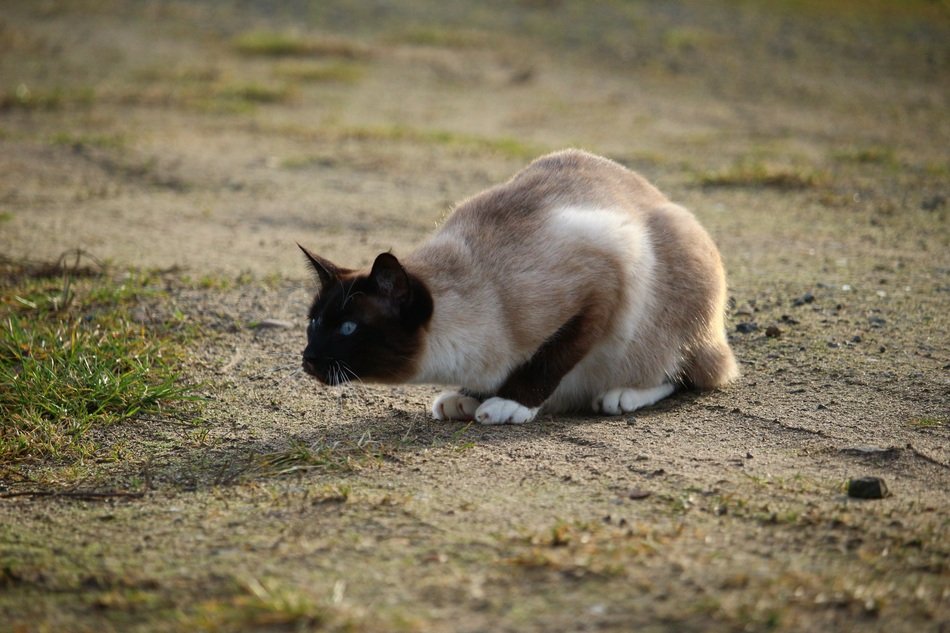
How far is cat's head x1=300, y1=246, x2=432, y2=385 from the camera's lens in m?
3.82

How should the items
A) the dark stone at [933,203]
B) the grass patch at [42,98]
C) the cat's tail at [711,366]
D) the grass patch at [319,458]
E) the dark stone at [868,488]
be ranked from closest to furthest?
the dark stone at [868,488], the grass patch at [319,458], the cat's tail at [711,366], the dark stone at [933,203], the grass patch at [42,98]

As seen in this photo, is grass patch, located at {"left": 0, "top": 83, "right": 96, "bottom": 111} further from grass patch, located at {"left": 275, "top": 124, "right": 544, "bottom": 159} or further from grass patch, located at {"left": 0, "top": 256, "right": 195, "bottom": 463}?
grass patch, located at {"left": 0, "top": 256, "right": 195, "bottom": 463}

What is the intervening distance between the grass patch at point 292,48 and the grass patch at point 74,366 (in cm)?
760

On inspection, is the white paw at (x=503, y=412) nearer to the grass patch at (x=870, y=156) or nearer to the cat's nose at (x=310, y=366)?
the cat's nose at (x=310, y=366)

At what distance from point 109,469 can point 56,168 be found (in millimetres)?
5256

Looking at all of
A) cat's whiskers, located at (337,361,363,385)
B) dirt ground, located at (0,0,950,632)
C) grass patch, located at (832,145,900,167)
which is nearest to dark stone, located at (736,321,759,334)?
dirt ground, located at (0,0,950,632)

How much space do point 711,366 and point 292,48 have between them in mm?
9411

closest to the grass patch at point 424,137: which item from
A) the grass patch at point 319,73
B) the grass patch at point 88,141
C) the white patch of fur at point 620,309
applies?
the grass patch at point 88,141

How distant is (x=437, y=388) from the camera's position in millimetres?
4770

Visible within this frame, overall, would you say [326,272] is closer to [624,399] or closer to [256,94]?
[624,399]

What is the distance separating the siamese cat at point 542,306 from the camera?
12.6 feet

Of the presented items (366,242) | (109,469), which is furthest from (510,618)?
(366,242)

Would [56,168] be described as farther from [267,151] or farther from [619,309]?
[619,309]

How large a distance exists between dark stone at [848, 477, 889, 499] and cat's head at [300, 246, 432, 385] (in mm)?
1574
